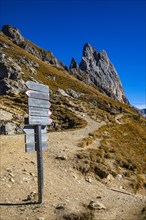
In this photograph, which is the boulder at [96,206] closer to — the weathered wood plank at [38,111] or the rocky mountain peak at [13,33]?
the weathered wood plank at [38,111]

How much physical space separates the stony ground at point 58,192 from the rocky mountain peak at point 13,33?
146481 mm

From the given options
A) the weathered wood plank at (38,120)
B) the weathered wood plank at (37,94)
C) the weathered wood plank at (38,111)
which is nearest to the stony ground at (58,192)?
the weathered wood plank at (38,120)

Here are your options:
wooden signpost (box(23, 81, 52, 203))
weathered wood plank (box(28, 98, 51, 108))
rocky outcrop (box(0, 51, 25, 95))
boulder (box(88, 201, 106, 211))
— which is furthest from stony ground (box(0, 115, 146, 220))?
rocky outcrop (box(0, 51, 25, 95))

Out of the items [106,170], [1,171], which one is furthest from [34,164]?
[106,170]

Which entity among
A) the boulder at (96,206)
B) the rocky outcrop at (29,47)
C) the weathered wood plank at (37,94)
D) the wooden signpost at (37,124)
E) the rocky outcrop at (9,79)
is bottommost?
the boulder at (96,206)

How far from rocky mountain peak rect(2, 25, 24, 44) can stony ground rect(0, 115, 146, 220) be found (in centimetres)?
14648

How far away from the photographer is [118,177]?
21.6 meters

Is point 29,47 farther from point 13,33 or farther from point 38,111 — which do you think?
point 38,111

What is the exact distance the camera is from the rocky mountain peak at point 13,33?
162 meters

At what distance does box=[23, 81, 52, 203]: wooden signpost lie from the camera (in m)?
12.7

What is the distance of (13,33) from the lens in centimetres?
16512

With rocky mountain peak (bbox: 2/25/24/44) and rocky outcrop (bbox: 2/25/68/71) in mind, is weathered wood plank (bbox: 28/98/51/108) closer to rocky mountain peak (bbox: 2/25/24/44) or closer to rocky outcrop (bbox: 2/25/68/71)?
rocky outcrop (bbox: 2/25/68/71)

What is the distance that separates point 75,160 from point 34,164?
11.3 ft

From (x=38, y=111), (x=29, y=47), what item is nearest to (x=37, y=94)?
(x=38, y=111)
